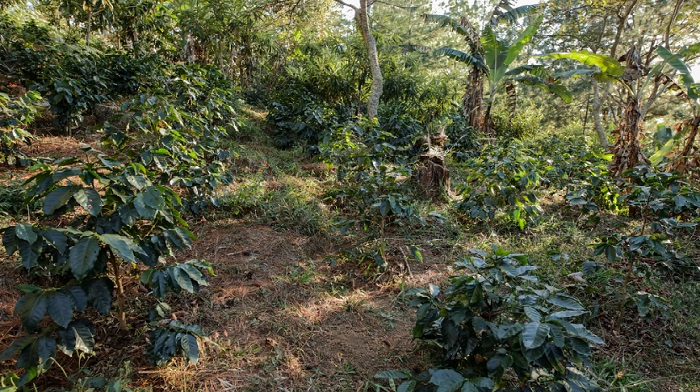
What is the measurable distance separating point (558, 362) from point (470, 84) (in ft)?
29.7

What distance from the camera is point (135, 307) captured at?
2230mm

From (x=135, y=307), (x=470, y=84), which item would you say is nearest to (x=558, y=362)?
(x=135, y=307)

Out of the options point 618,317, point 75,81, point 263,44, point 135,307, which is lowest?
point 618,317

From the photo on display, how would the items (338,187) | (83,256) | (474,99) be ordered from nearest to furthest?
(83,256) < (338,187) < (474,99)

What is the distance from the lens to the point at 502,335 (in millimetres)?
1387

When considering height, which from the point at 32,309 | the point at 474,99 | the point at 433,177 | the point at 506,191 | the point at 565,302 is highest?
the point at 474,99

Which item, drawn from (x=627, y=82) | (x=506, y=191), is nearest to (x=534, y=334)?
(x=506, y=191)

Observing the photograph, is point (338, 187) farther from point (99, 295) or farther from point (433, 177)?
point (99, 295)

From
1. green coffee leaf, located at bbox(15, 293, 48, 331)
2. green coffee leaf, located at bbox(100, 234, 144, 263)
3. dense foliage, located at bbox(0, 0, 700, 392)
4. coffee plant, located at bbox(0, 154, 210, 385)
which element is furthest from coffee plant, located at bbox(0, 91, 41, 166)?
green coffee leaf, located at bbox(100, 234, 144, 263)

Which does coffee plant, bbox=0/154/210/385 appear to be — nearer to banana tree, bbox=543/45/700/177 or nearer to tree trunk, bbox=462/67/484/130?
banana tree, bbox=543/45/700/177

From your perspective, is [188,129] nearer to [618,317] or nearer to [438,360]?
[438,360]

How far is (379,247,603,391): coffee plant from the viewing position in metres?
1.34

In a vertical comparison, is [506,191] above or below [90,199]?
below

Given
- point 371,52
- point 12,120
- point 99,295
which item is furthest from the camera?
point 371,52
